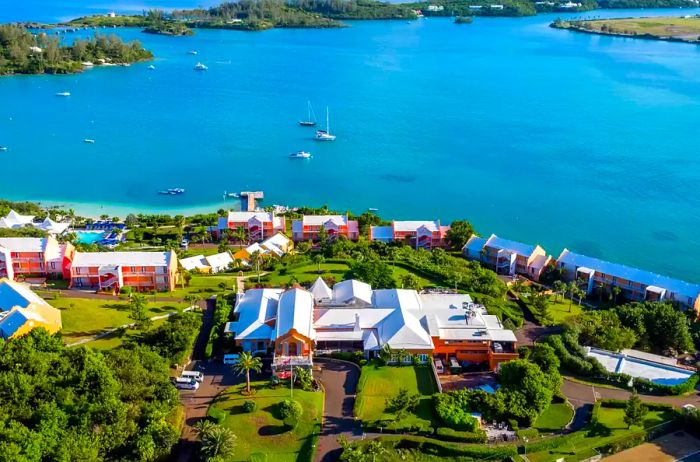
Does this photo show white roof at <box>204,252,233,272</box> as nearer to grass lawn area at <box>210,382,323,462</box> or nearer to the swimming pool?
the swimming pool

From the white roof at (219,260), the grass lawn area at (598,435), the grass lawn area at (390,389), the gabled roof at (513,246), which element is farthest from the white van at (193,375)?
the gabled roof at (513,246)

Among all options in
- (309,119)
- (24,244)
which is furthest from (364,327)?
(309,119)

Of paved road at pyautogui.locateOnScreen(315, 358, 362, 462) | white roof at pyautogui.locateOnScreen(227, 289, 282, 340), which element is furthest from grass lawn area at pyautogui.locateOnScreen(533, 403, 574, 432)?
white roof at pyautogui.locateOnScreen(227, 289, 282, 340)

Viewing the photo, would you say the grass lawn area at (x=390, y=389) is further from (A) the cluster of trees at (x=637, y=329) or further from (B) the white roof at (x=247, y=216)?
(B) the white roof at (x=247, y=216)

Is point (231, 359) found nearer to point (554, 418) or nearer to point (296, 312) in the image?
point (296, 312)

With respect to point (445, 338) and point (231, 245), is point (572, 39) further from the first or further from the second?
point (445, 338)

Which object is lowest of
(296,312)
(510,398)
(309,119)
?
(510,398)
